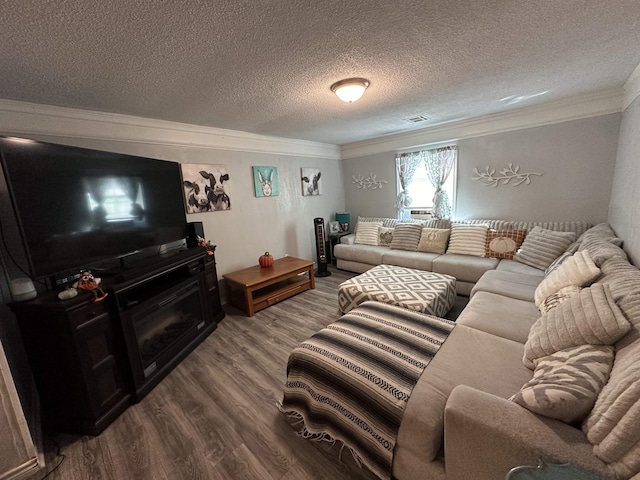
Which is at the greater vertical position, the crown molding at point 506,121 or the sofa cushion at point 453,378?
the crown molding at point 506,121

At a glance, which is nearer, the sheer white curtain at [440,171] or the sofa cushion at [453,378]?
the sofa cushion at [453,378]

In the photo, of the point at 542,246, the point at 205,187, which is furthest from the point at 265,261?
the point at 542,246

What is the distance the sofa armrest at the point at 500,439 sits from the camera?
2.44 feet

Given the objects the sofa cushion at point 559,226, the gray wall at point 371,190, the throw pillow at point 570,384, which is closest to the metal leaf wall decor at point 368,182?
the gray wall at point 371,190

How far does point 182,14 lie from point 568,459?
2.21 m

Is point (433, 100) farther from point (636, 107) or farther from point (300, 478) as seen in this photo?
point (300, 478)

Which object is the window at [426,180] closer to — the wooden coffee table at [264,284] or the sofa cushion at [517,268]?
the sofa cushion at [517,268]

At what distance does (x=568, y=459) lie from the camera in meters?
0.72

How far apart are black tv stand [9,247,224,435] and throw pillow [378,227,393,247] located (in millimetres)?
3009

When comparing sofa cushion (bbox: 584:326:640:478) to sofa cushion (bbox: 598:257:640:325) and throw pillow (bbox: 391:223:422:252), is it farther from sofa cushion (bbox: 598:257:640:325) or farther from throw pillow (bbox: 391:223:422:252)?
throw pillow (bbox: 391:223:422:252)

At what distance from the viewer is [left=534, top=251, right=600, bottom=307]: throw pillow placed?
1555 millimetres

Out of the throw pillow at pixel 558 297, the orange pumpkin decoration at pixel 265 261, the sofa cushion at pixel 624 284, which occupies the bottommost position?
the orange pumpkin decoration at pixel 265 261

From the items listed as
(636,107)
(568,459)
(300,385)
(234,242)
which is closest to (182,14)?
(300,385)

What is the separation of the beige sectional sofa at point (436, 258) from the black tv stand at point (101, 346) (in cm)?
265
